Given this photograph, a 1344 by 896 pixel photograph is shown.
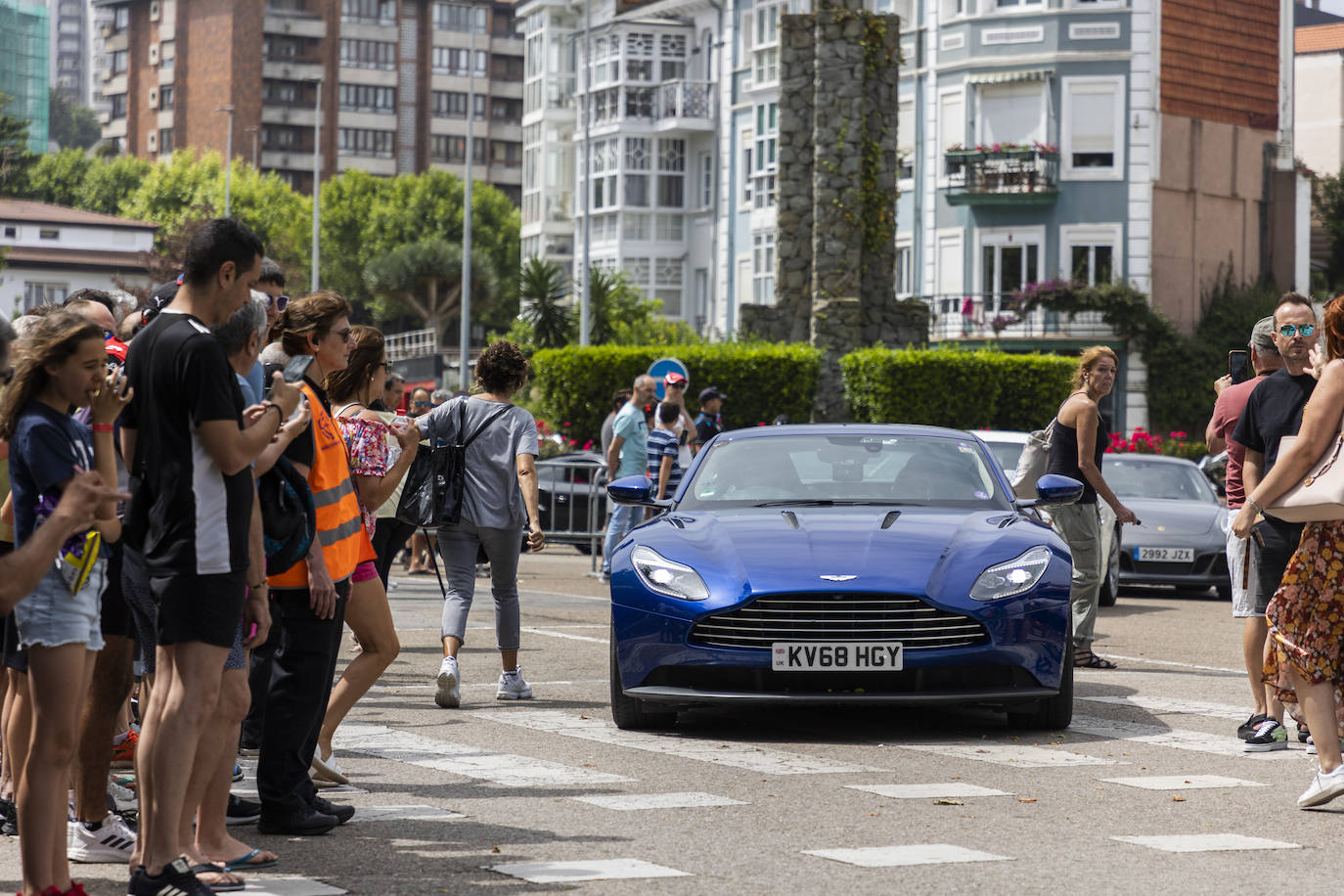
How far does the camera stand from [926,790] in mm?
7695

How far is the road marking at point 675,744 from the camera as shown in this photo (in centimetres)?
835

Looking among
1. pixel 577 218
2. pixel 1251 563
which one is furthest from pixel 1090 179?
pixel 1251 563

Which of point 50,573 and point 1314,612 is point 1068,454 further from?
point 50,573

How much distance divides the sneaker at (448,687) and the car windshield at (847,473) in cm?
148

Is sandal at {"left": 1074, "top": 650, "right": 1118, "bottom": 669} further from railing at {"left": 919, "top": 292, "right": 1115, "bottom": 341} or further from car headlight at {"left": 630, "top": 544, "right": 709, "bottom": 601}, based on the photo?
railing at {"left": 919, "top": 292, "right": 1115, "bottom": 341}

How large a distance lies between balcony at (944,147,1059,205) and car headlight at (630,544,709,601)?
45.8 metres

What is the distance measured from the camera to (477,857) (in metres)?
6.33

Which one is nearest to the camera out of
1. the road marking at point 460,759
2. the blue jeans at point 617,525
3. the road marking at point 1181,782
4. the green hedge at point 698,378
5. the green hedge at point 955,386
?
the road marking at point 1181,782

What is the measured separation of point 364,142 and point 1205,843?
124m

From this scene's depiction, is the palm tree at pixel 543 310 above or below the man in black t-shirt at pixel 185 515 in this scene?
above

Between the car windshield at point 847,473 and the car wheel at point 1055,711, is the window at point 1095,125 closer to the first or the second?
the car windshield at point 847,473

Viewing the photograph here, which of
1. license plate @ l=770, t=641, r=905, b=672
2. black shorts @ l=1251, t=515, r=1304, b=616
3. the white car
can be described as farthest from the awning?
license plate @ l=770, t=641, r=905, b=672

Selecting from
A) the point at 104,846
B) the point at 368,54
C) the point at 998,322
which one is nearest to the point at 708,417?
the point at 104,846

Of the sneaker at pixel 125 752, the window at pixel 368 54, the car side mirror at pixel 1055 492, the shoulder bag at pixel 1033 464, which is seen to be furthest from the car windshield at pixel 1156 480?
the window at pixel 368 54
